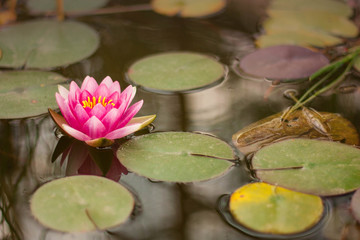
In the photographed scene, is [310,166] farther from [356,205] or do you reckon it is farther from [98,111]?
[98,111]

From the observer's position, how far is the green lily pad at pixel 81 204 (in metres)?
1.36

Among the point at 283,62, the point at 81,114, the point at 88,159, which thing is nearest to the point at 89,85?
the point at 81,114

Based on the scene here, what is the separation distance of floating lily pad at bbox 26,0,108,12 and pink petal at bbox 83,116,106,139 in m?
1.54

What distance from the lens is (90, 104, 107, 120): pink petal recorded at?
160cm

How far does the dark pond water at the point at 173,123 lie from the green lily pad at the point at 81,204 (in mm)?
29

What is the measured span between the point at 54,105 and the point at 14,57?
59 cm

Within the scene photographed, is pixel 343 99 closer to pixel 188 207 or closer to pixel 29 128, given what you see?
pixel 188 207

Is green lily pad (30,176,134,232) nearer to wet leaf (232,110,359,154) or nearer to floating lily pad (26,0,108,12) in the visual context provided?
wet leaf (232,110,359,154)

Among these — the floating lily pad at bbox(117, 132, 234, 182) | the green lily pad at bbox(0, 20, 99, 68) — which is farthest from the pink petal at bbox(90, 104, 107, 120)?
the green lily pad at bbox(0, 20, 99, 68)

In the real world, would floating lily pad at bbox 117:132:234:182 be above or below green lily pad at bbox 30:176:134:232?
above

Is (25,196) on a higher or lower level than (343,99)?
lower

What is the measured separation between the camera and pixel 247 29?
2.75 meters

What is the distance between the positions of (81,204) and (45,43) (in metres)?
1.34

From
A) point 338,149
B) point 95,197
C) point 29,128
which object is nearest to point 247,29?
point 338,149
